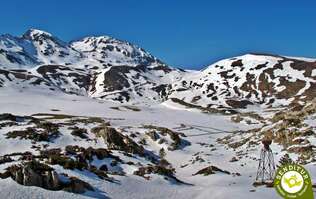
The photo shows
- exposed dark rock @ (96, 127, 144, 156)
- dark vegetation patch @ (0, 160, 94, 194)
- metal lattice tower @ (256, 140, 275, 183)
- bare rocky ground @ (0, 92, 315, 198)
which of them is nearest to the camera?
dark vegetation patch @ (0, 160, 94, 194)

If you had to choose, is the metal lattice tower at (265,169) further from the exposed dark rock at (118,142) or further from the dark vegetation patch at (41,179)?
the exposed dark rock at (118,142)

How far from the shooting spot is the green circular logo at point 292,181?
13273mm

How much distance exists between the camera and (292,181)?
13.7 metres

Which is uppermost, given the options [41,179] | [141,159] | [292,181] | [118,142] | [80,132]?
[292,181]

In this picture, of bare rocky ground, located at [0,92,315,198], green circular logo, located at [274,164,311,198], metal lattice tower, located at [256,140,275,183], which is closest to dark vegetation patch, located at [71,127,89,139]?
bare rocky ground, located at [0,92,315,198]

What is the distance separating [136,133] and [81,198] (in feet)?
156

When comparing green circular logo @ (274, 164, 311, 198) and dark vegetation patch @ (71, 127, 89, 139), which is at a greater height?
green circular logo @ (274, 164, 311, 198)

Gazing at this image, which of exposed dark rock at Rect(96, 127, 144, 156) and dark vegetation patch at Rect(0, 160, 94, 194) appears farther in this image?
exposed dark rock at Rect(96, 127, 144, 156)

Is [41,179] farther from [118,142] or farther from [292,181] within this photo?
[118,142]

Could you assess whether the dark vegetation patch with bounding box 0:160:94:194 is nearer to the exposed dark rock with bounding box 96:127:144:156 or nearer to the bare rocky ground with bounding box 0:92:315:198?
the bare rocky ground with bounding box 0:92:315:198

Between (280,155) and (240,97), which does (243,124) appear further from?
(240,97)

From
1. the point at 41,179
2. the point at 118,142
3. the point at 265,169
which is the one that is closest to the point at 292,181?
the point at 41,179

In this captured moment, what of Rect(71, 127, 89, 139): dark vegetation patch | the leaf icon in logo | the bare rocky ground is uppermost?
the leaf icon in logo

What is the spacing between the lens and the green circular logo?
1327cm
